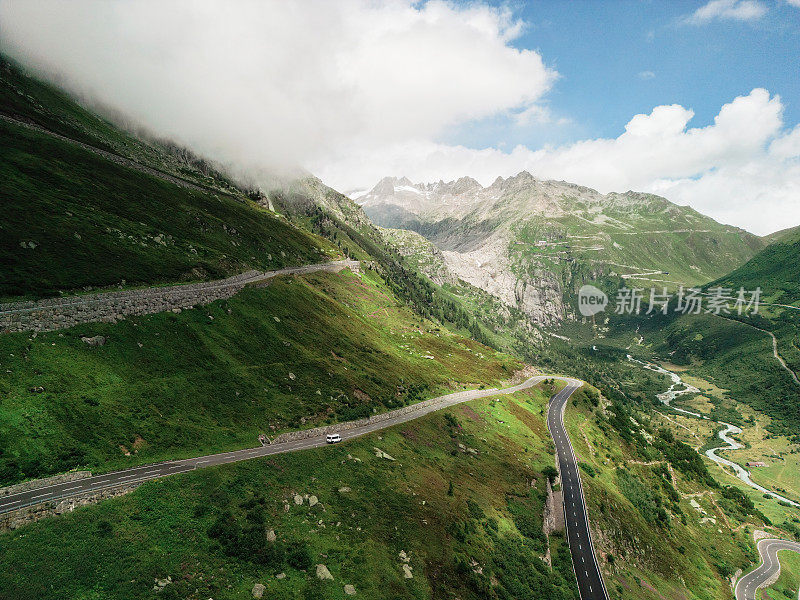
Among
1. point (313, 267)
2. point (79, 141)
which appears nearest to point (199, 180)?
point (79, 141)

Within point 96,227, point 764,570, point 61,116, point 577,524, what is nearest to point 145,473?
point 96,227

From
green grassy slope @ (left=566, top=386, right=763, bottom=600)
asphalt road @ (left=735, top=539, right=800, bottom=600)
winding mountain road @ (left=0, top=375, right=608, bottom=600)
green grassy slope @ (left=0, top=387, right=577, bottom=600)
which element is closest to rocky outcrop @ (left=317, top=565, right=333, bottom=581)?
green grassy slope @ (left=0, top=387, right=577, bottom=600)

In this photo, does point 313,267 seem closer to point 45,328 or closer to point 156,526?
point 45,328

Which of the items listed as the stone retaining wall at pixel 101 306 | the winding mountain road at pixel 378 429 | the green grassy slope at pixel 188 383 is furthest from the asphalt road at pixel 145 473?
the stone retaining wall at pixel 101 306

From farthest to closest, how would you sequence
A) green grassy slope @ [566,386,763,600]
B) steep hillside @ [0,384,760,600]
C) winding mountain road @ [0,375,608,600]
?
1. green grassy slope @ [566,386,763,600]
2. winding mountain road @ [0,375,608,600]
3. steep hillside @ [0,384,760,600]

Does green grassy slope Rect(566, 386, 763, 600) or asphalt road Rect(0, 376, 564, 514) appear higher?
asphalt road Rect(0, 376, 564, 514)

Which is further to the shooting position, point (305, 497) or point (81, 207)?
point (81, 207)

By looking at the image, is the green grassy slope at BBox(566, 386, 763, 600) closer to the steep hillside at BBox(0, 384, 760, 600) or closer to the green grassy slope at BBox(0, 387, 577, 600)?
the steep hillside at BBox(0, 384, 760, 600)
